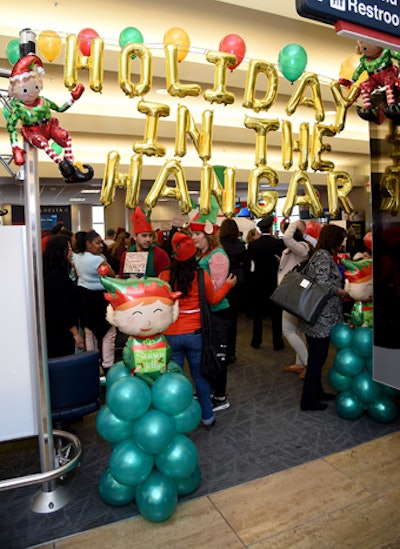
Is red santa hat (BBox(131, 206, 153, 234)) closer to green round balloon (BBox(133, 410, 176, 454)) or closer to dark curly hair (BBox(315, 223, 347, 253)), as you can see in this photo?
dark curly hair (BBox(315, 223, 347, 253))

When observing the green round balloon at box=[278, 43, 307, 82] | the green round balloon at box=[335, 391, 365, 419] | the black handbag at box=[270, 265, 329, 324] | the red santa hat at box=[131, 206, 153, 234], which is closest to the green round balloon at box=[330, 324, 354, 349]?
the black handbag at box=[270, 265, 329, 324]

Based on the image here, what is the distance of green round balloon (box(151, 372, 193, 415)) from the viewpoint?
2164 millimetres

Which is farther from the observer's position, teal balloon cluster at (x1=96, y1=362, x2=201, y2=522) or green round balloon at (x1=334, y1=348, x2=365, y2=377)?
green round balloon at (x1=334, y1=348, x2=365, y2=377)

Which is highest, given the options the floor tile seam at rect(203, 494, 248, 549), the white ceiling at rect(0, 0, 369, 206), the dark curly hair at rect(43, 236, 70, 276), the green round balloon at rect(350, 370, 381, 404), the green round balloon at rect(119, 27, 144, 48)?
the white ceiling at rect(0, 0, 369, 206)

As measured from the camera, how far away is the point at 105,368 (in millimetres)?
3867

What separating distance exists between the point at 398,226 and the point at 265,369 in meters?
2.22

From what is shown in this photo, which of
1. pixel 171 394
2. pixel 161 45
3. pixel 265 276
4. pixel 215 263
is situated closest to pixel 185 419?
pixel 171 394

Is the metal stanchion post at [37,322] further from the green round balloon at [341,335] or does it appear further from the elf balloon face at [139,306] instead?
the green round balloon at [341,335]

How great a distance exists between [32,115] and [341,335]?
2.46 m

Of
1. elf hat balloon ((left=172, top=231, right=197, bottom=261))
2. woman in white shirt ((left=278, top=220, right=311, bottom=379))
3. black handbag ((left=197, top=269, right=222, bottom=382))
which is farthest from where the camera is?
woman in white shirt ((left=278, top=220, right=311, bottom=379))

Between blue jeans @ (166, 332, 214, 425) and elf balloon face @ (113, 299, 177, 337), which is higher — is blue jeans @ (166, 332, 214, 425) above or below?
below

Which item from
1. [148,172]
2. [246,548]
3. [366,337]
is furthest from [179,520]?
[148,172]

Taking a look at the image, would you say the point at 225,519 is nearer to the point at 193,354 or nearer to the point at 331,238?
the point at 193,354

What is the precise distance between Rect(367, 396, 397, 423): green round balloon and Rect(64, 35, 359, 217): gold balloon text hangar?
1354mm
